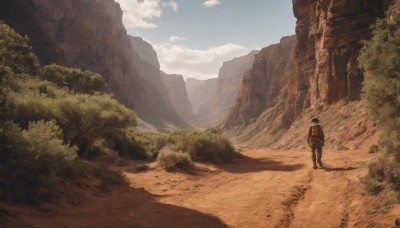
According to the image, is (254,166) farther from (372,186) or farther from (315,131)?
(372,186)

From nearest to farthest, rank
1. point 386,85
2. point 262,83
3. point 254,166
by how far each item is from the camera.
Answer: point 386,85, point 254,166, point 262,83

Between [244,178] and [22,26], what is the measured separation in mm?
60727

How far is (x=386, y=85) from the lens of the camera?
8781mm

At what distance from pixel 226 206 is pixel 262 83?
304 ft

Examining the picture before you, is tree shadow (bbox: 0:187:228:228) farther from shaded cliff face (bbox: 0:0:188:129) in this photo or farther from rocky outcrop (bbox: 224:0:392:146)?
shaded cliff face (bbox: 0:0:188:129)

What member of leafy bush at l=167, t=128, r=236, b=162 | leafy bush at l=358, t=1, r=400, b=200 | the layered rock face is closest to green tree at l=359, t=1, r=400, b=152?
leafy bush at l=358, t=1, r=400, b=200

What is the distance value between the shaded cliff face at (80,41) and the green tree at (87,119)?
47124 millimetres

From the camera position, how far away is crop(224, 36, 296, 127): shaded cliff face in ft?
308

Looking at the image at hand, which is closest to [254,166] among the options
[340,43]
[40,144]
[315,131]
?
[315,131]

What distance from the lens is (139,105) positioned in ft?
415

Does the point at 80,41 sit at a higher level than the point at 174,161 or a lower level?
higher

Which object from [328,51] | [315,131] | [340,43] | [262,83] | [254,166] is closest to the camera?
[315,131]

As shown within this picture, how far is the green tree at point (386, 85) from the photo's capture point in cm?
841

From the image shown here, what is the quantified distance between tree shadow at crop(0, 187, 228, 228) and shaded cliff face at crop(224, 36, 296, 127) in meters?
83.7
